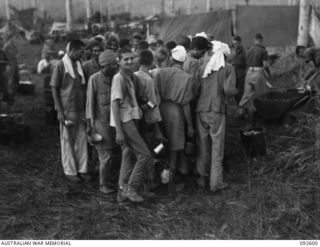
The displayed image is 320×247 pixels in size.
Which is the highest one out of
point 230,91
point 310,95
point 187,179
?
point 230,91

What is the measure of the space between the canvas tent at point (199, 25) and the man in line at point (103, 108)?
992 cm

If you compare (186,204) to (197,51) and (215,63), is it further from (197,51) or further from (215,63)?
(197,51)

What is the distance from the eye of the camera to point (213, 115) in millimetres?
5352

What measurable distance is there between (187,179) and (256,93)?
381cm

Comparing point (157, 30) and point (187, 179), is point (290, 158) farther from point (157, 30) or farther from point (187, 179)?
point (157, 30)

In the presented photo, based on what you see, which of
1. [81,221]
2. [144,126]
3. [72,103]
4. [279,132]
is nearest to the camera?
[81,221]

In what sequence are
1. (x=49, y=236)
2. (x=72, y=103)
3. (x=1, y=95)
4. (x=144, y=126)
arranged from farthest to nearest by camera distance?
(x=1, y=95), (x=72, y=103), (x=144, y=126), (x=49, y=236)

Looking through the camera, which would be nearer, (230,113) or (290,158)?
(290,158)

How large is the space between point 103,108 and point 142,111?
1.69 feet

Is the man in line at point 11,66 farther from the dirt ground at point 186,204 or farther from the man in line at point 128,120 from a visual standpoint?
the man in line at point 128,120

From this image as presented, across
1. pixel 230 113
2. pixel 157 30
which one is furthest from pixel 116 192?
pixel 157 30

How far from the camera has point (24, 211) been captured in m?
4.95

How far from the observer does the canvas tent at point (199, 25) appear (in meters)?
14.6

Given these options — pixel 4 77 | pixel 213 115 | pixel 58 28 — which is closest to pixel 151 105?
pixel 213 115
